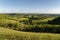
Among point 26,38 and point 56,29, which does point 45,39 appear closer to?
point 26,38

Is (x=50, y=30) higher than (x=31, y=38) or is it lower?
lower

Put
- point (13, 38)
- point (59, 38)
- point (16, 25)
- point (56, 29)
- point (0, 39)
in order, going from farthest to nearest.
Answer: point (16, 25)
point (56, 29)
point (59, 38)
point (13, 38)
point (0, 39)

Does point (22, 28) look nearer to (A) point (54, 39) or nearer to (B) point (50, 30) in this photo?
(B) point (50, 30)

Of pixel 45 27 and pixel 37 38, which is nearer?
pixel 37 38

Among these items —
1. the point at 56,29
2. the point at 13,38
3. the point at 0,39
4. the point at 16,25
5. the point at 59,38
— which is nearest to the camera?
the point at 0,39

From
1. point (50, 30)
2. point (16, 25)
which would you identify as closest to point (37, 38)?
point (50, 30)

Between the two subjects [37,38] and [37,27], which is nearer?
[37,38]

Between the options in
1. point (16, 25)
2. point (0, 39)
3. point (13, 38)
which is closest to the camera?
point (0, 39)

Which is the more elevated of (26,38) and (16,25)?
(26,38)

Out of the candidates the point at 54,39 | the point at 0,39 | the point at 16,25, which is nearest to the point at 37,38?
the point at 54,39
